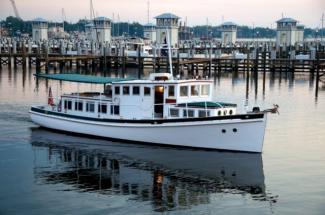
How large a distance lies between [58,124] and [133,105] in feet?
19.7

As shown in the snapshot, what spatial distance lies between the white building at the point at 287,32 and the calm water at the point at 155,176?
260ft

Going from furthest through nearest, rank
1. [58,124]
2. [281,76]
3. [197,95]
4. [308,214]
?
[281,76]
[58,124]
[197,95]
[308,214]

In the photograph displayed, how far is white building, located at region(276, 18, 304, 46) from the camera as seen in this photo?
4525 inches

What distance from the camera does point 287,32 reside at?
117 metres

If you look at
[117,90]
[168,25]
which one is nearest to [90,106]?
[117,90]

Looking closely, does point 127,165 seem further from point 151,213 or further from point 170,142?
point 151,213

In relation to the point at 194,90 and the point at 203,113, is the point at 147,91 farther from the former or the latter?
the point at 203,113

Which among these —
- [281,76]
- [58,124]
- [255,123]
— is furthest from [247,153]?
[281,76]

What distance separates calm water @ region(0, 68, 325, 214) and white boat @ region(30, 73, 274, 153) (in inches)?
25.3

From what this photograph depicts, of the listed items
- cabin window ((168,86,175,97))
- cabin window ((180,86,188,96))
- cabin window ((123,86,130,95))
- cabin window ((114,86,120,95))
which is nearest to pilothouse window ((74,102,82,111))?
cabin window ((114,86,120,95))

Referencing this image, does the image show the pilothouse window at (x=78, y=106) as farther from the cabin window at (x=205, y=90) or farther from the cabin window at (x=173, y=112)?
the cabin window at (x=205, y=90)

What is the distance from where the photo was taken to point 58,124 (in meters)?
35.8

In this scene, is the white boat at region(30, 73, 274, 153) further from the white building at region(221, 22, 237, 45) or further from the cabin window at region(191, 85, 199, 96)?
the white building at region(221, 22, 237, 45)

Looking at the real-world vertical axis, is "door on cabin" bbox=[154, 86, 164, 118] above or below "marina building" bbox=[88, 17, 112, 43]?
below
